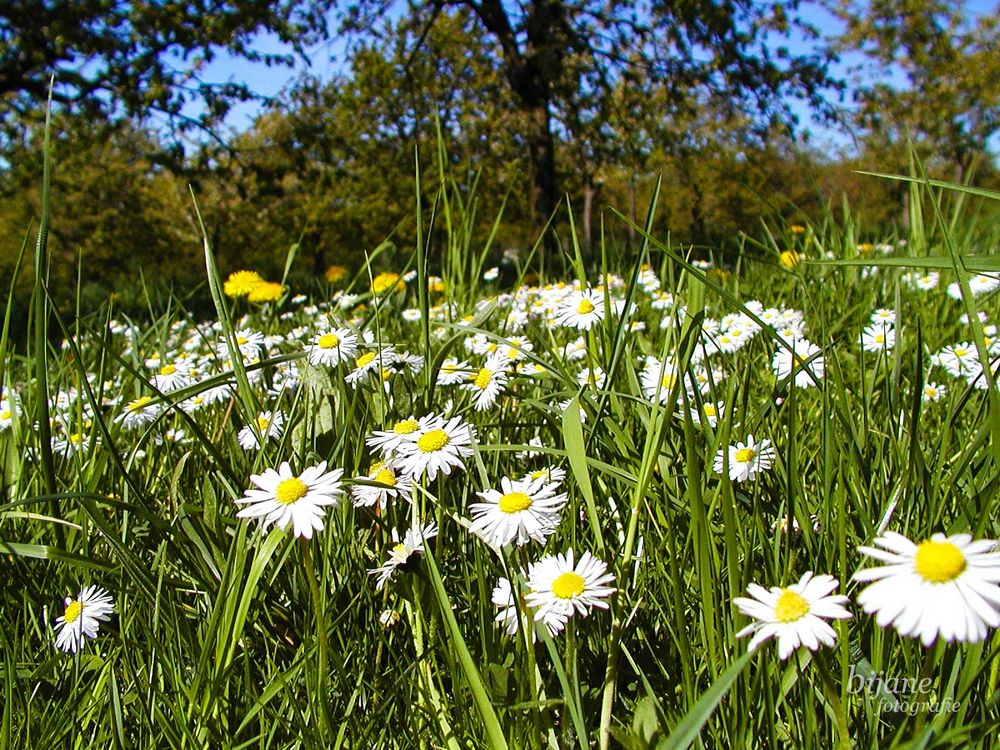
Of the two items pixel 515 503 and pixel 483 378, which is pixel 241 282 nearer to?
pixel 483 378

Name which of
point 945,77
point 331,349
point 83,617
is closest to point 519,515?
point 83,617

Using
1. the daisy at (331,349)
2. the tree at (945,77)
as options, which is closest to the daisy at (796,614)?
the daisy at (331,349)

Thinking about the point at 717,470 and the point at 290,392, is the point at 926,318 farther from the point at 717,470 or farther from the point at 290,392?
the point at 290,392

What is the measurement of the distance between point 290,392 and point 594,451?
0.83 meters

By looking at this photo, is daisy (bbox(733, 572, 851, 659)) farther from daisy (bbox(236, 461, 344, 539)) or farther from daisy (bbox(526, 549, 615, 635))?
daisy (bbox(236, 461, 344, 539))

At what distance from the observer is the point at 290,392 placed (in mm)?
1781

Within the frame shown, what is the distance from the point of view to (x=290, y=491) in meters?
0.87

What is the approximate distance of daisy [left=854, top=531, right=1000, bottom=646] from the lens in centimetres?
56

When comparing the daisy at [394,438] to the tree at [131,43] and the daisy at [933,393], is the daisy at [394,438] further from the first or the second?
the tree at [131,43]

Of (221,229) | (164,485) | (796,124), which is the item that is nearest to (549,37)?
(796,124)

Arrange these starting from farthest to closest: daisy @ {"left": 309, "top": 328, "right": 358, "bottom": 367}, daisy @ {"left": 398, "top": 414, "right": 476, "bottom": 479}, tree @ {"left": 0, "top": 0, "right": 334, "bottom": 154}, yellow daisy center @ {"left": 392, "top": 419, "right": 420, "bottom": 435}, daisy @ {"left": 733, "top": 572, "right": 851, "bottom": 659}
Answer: tree @ {"left": 0, "top": 0, "right": 334, "bottom": 154} < daisy @ {"left": 309, "top": 328, "right": 358, "bottom": 367} < yellow daisy center @ {"left": 392, "top": 419, "right": 420, "bottom": 435} < daisy @ {"left": 398, "top": 414, "right": 476, "bottom": 479} < daisy @ {"left": 733, "top": 572, "right": 851, "bottom": 659}

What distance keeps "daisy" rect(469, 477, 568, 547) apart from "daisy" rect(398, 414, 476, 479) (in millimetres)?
92

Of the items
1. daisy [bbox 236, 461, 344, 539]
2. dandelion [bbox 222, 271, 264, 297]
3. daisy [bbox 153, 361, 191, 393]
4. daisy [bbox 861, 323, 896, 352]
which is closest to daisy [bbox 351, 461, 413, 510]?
daisy [bbox 236, 461, 344, 539]

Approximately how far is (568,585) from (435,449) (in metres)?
0.31
